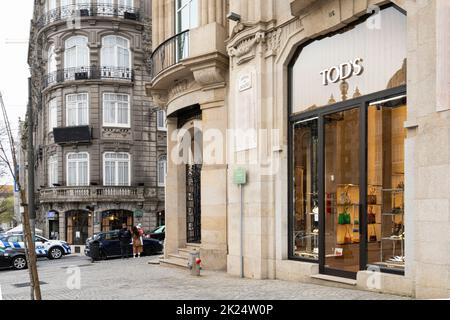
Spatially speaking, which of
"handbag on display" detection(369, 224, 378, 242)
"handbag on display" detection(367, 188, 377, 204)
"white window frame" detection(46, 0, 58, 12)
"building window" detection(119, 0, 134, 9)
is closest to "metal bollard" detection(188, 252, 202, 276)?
"handbag on display" detection(369, 224, 378, 242)

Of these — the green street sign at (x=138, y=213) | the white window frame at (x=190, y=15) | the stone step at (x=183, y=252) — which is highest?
the white window frame at (x=190, y=15)

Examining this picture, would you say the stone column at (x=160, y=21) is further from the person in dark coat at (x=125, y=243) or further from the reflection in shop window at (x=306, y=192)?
the person in dark coat at (x=125, y=243)

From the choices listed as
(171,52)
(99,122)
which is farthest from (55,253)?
(99,122)

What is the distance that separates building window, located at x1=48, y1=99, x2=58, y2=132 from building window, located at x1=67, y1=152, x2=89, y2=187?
3.13 m

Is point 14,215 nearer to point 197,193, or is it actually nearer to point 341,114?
point 197,193

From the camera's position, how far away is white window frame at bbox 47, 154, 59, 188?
39.2 metres

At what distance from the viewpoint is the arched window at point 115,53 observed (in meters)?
38.9

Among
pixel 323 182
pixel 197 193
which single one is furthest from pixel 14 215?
pixel 323 182

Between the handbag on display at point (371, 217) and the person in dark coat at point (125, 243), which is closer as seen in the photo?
the handbag on display at point (371, 217)

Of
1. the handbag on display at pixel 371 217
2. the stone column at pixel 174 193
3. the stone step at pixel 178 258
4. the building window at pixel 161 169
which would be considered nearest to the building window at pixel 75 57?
the building window at pixel 161 169

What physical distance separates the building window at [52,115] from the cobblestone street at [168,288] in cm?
2497

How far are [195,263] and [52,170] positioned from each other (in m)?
29.1

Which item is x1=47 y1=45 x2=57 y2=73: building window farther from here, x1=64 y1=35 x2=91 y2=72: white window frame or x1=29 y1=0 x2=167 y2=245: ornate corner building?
x1=64 y1=35 x2=91 y2=72: white window frame

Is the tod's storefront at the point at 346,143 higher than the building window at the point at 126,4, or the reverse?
the building window at the point at 126,4
